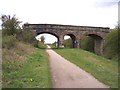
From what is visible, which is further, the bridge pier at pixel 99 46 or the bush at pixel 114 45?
the bridge pier at pixel 99 46

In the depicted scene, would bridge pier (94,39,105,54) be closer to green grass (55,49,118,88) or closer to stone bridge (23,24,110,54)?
stone bridge (23,24,110,54)

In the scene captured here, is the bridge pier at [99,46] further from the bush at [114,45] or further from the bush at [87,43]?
the bush at [114,45]

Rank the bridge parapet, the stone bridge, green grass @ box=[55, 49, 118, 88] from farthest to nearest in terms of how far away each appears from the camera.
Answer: the stone bridge < the bridge parapet < green grass @ box=[55, 49, 118, 88]

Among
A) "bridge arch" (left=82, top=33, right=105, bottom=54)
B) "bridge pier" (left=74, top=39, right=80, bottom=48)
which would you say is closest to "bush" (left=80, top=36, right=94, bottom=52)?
"bridge arch" (left=82, top=33, right=105, bottom=54)

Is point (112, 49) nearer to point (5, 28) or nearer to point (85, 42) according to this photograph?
point (5, 28)

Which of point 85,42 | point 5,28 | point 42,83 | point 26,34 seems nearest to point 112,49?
point 26,34

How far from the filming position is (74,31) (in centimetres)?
6419

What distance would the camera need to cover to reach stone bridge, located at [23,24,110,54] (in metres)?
60.7

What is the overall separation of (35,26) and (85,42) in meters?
18.7

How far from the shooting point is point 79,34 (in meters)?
64.8

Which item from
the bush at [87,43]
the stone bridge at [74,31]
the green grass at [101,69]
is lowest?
the green grass at [101,69]

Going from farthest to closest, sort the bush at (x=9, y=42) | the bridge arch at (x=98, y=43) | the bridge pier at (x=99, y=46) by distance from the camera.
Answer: the bridge pier at (x=99, y=46) < the bridge arch at (x=98, y=43) < the bush at (x=9, y=42)

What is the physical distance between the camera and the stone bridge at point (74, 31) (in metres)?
60.7

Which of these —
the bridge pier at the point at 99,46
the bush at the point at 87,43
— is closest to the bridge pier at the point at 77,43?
the bridge pier at the point at 99,46
